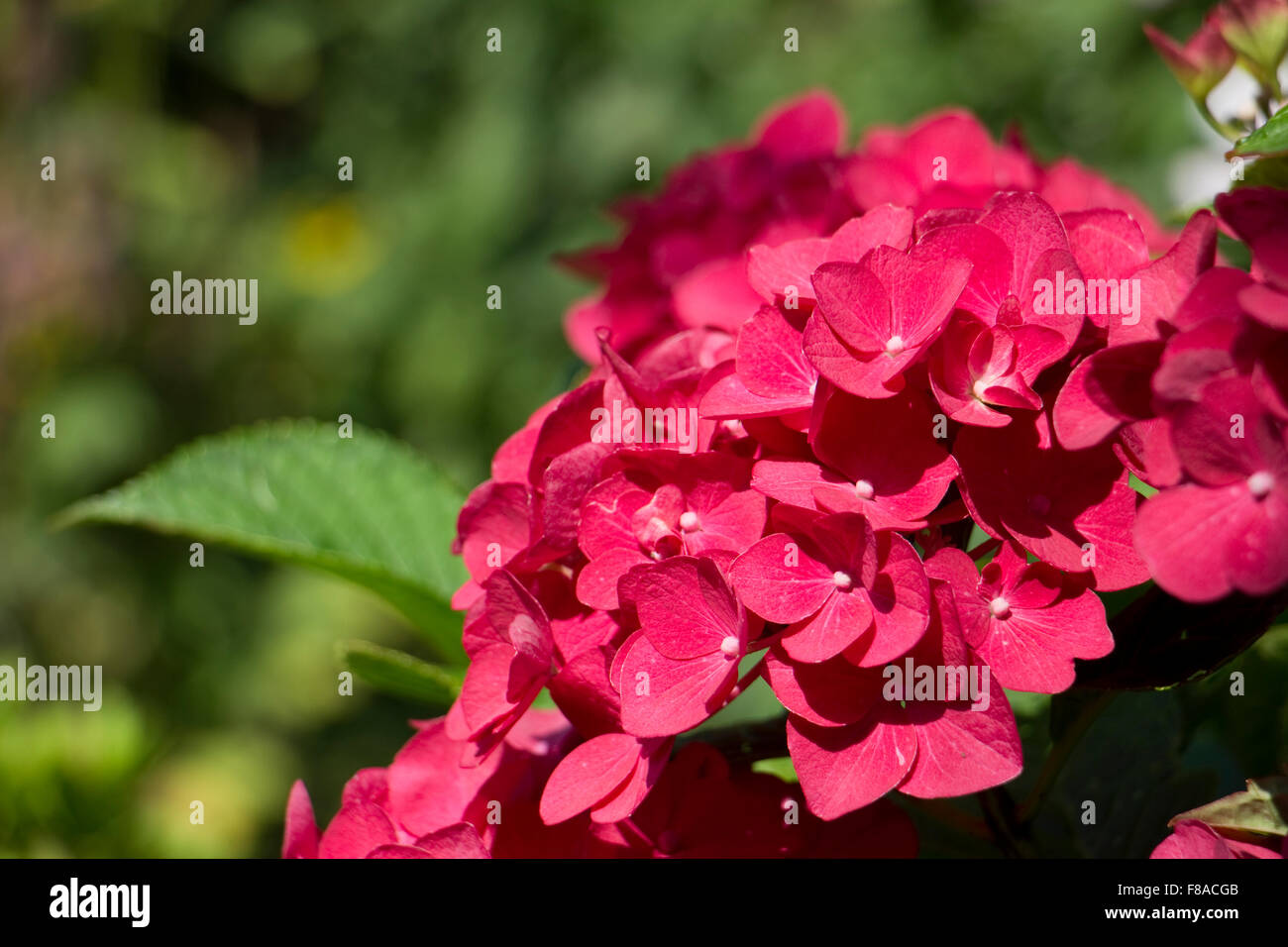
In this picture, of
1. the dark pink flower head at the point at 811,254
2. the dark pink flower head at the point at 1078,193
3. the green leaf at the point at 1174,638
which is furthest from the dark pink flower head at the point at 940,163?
the green leaf at the point at 1174,638

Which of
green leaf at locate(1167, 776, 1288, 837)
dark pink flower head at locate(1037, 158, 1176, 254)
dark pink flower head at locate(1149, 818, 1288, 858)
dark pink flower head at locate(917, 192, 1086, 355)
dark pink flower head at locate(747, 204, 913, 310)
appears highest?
dark pink flower head at locate(1037, 158, 1176, 254)

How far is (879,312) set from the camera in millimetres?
407

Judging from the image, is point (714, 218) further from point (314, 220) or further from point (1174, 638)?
point (314, 220)

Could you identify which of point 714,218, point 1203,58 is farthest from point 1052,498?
point 714,218

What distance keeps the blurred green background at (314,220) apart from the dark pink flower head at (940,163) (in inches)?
44.6

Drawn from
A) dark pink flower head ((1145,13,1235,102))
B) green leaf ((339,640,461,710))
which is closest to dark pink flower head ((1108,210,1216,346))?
dark pink flower head ((1145,13,1235,102))

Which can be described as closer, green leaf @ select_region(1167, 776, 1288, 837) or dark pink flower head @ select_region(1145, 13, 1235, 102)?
green leaf @ select_region(1167, 776, 1288, 837)

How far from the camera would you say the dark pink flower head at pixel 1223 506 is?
329 millimetres

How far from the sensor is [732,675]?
1.31ft

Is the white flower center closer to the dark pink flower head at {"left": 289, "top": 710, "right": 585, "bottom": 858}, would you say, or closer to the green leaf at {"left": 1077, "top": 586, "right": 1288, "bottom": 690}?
the green leaf at {"left": 1077, "top": 586, "right": 1288, "bottom": 690}

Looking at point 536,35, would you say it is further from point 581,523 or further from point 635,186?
point 581,523

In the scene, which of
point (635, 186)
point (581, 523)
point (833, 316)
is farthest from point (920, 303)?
point (635, 186)

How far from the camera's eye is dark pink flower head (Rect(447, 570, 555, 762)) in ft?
1.40

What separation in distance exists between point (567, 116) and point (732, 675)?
1.70 meters
